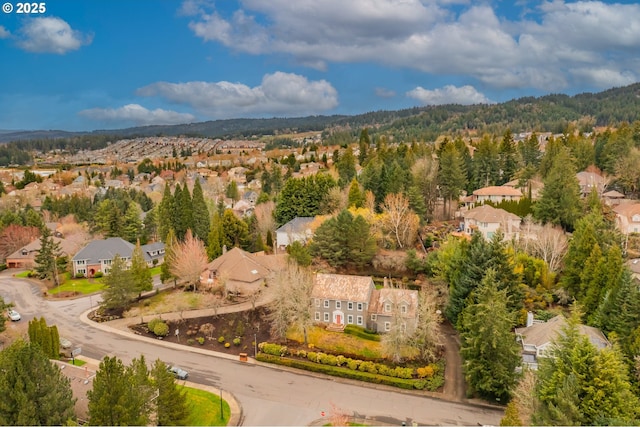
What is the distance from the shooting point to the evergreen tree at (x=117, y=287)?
141 ft

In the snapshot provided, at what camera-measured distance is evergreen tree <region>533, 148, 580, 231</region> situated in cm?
4822

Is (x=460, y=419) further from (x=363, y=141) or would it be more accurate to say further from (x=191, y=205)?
(x=363, y=141)

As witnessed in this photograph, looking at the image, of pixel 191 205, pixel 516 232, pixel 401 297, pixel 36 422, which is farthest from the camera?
pixel 191 205

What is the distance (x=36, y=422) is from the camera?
68.7 feet

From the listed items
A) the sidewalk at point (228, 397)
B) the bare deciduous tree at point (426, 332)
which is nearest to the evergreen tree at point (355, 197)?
the bare deciduous tree at point (426, 332)

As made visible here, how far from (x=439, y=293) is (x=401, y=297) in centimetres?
718

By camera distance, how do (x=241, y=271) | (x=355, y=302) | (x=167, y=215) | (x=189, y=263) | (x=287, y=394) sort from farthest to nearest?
(x=167, y=215)
(x=241, y=271)
(x=189, y=263)
(x=355, y=302)
(x=287, y=394)

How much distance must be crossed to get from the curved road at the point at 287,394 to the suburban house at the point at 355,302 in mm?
7408

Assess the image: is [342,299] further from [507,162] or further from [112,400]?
[507,162]

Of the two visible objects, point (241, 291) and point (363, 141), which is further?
point (363, 141)

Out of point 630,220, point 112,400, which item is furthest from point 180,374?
point 630,220

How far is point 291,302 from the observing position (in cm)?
3550

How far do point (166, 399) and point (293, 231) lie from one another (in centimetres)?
3461

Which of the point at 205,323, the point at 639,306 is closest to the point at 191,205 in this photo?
the point at 205,323
